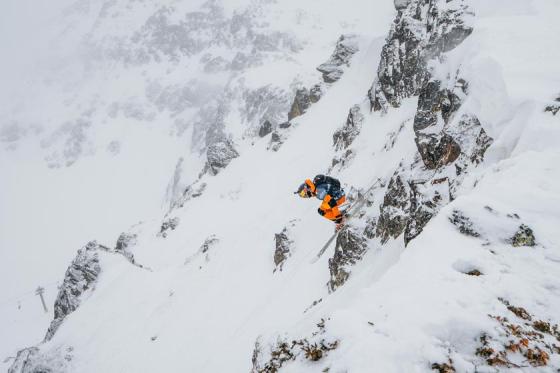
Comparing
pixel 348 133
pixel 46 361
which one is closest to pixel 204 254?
pixel 46 361

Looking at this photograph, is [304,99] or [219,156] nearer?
[219,156]

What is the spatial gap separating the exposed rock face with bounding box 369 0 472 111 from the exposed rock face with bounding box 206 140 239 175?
19183 mm

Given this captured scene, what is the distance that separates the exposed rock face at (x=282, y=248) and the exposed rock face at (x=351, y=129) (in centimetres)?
966

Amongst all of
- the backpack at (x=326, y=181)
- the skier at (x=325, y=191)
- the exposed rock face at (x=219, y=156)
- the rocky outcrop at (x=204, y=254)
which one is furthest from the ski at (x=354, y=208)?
the exposed rock face at (x=219, y=156)

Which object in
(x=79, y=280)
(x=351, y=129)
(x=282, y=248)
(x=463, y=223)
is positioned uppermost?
(x=463, y=223)

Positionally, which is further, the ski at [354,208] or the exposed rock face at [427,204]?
the ski at [354,208]

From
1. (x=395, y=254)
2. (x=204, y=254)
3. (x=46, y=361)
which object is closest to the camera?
(x=395, y=254)

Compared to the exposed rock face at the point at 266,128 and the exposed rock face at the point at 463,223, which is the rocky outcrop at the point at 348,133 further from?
the exposed rock face at the point at 266,128

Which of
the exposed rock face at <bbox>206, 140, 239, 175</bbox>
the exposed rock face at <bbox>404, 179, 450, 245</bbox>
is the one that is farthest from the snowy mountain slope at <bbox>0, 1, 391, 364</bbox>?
the exposed rock face at <bbox>404, 179, 450, 245</bbox>

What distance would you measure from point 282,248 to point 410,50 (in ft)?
47.5

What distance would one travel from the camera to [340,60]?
4269 cm

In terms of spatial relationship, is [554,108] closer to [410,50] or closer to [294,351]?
[294,351]

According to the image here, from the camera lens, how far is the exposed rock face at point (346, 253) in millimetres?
13477

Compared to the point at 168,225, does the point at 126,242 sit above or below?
below
